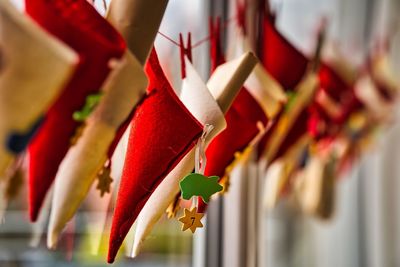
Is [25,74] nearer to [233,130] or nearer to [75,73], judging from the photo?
[75,73]

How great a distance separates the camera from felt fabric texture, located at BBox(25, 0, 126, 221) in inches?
15.5

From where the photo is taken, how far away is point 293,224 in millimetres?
1564

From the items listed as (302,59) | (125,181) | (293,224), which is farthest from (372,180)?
(125,181)

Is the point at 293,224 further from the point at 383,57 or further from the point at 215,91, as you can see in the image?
the point at 215,91

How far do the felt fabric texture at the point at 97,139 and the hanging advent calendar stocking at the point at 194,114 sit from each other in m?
0.07

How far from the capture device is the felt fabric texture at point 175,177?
20.0 inches

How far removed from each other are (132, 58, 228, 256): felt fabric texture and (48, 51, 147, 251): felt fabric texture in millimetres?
66

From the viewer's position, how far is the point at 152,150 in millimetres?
484

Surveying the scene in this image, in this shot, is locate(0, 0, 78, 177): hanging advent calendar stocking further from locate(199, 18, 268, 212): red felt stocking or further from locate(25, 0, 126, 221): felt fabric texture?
locate(199, 18, 268, 212): red felt stocking

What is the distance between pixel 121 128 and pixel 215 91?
0.45 feet

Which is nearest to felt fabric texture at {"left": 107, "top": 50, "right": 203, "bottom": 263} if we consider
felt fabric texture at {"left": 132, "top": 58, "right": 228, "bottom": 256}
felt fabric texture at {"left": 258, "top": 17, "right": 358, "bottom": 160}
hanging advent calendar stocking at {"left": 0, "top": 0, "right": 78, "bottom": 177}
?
felt fabric texture at {"left": 132, "top": 58, "right": 228, "bottom": 256}

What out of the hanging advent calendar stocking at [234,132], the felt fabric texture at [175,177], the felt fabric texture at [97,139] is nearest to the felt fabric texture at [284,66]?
the hanging advent calendar stocking at [234,132]

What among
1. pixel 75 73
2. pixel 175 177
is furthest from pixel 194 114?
pixel 75 73

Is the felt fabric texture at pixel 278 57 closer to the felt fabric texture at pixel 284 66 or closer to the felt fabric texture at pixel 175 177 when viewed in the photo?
the felt fabric texture at pixel 284 66
